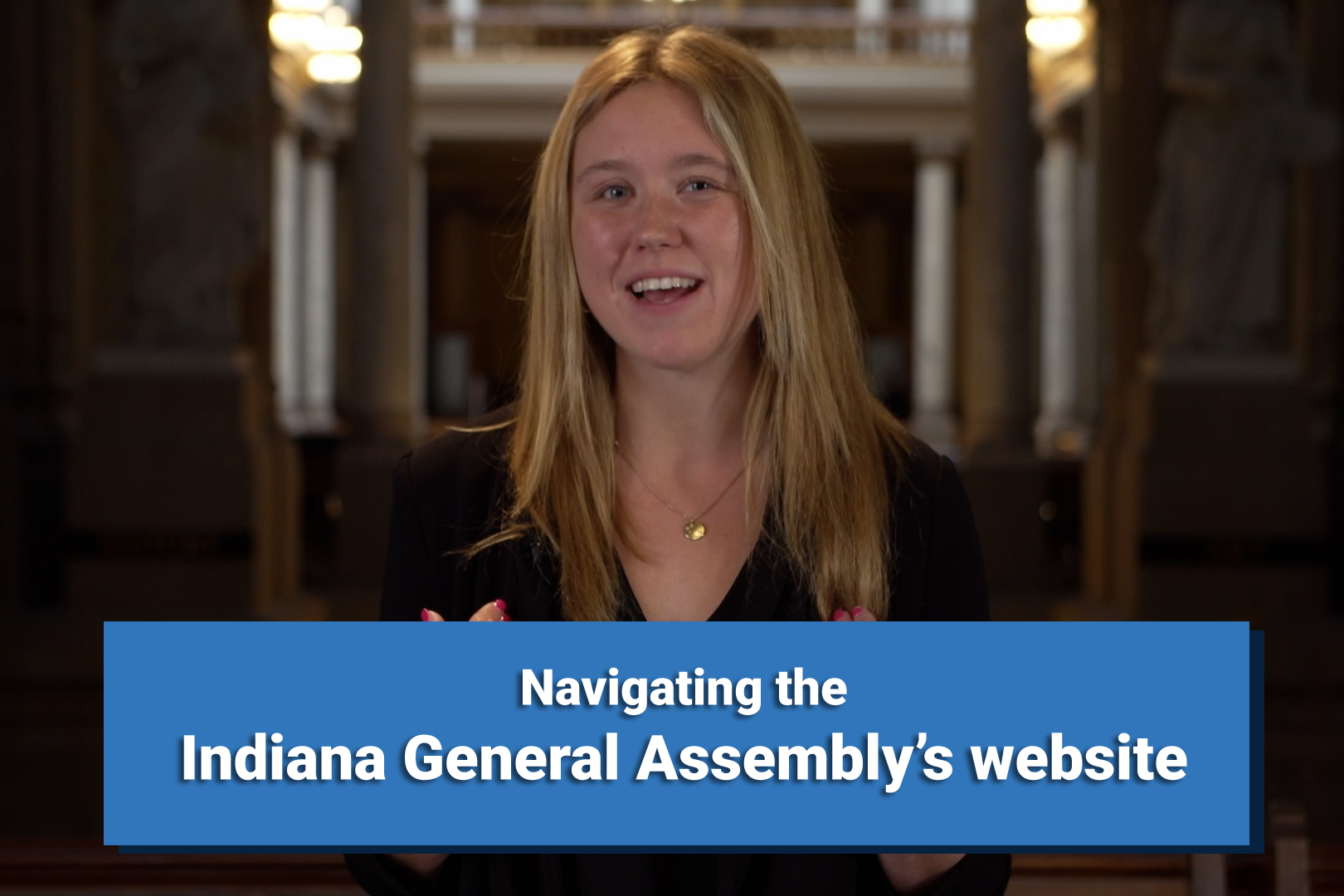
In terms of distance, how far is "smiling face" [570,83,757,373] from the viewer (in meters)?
1.29

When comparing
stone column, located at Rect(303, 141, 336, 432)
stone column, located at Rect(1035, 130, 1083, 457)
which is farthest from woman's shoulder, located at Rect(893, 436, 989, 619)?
stone column, located at Rect(303, 141, 336, 432)

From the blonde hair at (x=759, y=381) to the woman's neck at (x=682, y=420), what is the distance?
30 mm

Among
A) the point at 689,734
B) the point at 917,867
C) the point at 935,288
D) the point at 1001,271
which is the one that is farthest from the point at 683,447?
the point at 935,288

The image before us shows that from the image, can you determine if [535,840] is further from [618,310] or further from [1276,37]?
[1276,37]

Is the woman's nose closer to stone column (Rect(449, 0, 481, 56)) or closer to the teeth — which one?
the teeth

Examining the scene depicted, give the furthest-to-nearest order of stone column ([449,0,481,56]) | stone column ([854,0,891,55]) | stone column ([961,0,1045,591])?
stone column ([854,0,891,55]) < stone column ([449,0,481,56]) < stone column ([961,0,1045,591])

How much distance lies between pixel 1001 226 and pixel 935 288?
14536 millimetres

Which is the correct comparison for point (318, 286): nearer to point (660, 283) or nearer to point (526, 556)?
point (526, 556)

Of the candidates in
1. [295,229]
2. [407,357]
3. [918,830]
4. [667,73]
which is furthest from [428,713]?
[295,229]

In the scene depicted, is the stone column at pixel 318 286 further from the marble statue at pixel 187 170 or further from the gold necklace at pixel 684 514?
the gold necklace at pixel 684 514

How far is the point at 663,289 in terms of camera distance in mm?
1319

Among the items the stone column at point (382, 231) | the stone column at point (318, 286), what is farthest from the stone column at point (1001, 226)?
the stone column at point (318, 286)

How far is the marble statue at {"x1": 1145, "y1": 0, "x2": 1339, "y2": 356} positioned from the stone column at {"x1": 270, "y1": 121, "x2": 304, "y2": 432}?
15.8 meters

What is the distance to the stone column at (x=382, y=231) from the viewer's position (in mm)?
10344
